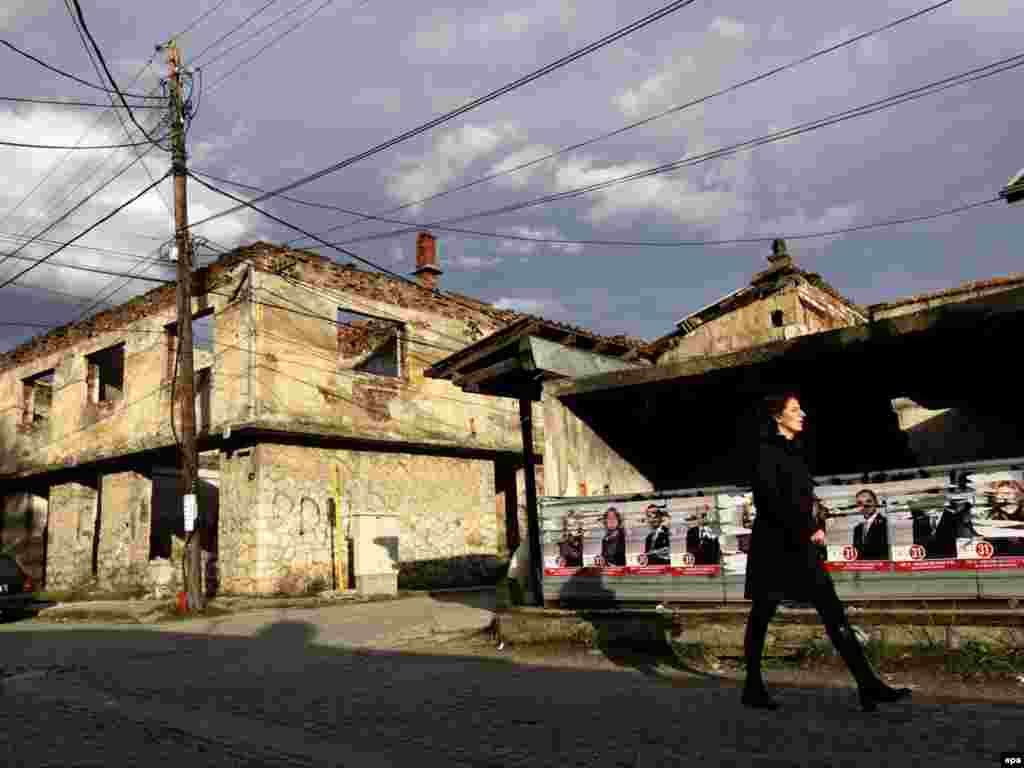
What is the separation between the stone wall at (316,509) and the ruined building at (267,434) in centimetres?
4

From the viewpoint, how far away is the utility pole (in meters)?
16.4

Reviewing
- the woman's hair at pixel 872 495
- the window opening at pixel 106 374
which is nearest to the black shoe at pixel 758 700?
the woman's hair at pixel 872 495

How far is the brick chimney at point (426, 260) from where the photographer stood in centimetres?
2542

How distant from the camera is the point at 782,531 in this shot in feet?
16.8

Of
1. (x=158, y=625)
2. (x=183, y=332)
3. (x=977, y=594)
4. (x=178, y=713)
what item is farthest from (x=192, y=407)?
(x=977, y=594)

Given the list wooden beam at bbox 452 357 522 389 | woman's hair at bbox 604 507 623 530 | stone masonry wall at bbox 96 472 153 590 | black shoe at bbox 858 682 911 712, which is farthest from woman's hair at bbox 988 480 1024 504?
stone masonry wall at bbox 96 472 153 590

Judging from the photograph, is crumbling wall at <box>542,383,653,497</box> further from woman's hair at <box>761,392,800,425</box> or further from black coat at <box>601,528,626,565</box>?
woman's hair at <box>761,392,800,425</box>

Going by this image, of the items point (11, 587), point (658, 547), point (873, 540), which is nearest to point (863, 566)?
point (873, 540)

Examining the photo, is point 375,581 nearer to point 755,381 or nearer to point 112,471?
point 112,471

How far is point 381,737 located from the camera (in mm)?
4930

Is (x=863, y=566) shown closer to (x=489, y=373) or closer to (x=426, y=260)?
(x=489, y=373)

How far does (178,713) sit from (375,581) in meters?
12.2

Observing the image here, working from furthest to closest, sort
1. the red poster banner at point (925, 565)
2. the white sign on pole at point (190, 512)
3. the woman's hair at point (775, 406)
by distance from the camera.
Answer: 1. the white sign on pole at point (190, 512)
2. the red poster banner at point (925, 565)
3. the woman's hair at point (775, 406)

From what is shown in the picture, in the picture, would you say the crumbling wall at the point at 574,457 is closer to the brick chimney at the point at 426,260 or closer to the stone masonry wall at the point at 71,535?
the brick chimney at the point at 426,260
